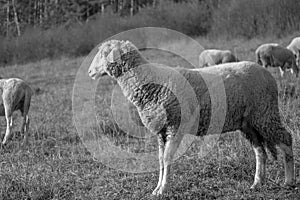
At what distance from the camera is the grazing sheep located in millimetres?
13665

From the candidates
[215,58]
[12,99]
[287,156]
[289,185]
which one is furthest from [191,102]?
[215,58]

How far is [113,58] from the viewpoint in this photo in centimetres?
457

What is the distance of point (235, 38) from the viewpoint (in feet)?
69.2

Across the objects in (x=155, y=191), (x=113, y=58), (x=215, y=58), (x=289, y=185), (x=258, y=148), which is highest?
(x=113, y=58)

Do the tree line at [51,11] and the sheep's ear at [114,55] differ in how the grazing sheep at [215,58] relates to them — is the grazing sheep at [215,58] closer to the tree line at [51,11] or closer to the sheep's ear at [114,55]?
the sheep's ear at [114,55]

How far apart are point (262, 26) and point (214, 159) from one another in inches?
652

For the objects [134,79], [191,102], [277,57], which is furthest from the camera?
[277,57]

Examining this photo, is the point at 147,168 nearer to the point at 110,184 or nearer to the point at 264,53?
the point at 110,184

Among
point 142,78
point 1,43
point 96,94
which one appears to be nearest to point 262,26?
point 96,94

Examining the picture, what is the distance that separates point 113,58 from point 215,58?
9.57 m

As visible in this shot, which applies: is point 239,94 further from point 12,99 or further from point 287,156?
point 12,99

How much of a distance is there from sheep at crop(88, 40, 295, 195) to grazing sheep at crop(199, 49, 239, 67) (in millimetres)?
9102

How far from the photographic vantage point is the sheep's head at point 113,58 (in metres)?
4.59

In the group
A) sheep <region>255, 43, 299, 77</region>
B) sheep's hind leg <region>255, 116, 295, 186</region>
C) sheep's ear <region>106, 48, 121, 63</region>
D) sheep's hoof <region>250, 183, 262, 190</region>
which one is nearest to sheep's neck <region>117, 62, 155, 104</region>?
sheep's ear <region>106, 48, 121, 63</region>
